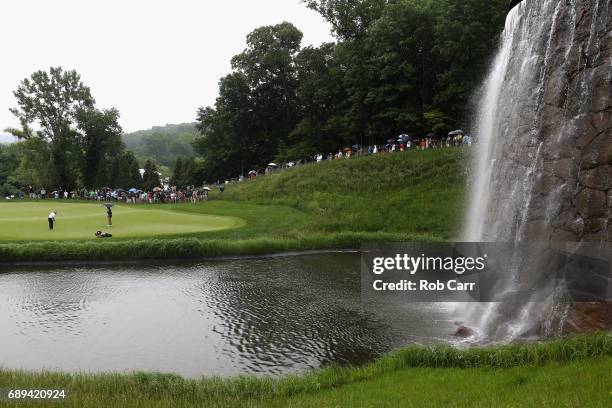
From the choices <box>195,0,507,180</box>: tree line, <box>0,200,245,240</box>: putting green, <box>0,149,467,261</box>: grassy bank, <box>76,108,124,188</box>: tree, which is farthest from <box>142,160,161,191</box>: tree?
<box>0,200,245,240</box>: putting green

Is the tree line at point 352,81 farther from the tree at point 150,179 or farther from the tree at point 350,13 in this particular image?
the tree at point 150,179

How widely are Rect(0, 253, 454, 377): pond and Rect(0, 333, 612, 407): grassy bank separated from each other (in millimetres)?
2035

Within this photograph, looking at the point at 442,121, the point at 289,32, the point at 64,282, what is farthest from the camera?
the point at 289,32

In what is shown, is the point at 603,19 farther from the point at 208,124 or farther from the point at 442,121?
the point at 208,124

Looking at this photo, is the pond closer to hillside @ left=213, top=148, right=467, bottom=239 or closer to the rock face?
the rock face

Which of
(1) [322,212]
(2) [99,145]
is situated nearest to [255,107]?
(2) [99,145]

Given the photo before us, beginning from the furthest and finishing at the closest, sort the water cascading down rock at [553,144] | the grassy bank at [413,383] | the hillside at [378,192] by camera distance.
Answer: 1. the hillside at [378,192]
2. the water cascading down rock at [553,144]
3. the grassy bank at [413,383]

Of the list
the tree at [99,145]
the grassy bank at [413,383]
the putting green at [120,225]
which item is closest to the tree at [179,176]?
the tree at [99,145]

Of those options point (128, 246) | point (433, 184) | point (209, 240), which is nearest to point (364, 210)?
point (433, 184)

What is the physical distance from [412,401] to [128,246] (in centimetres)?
2128

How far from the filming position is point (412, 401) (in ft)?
26.6

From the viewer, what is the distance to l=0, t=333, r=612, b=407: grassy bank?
7.84m

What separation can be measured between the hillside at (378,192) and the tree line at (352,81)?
11.4 m

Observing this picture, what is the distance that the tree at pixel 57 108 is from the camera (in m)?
72.1
